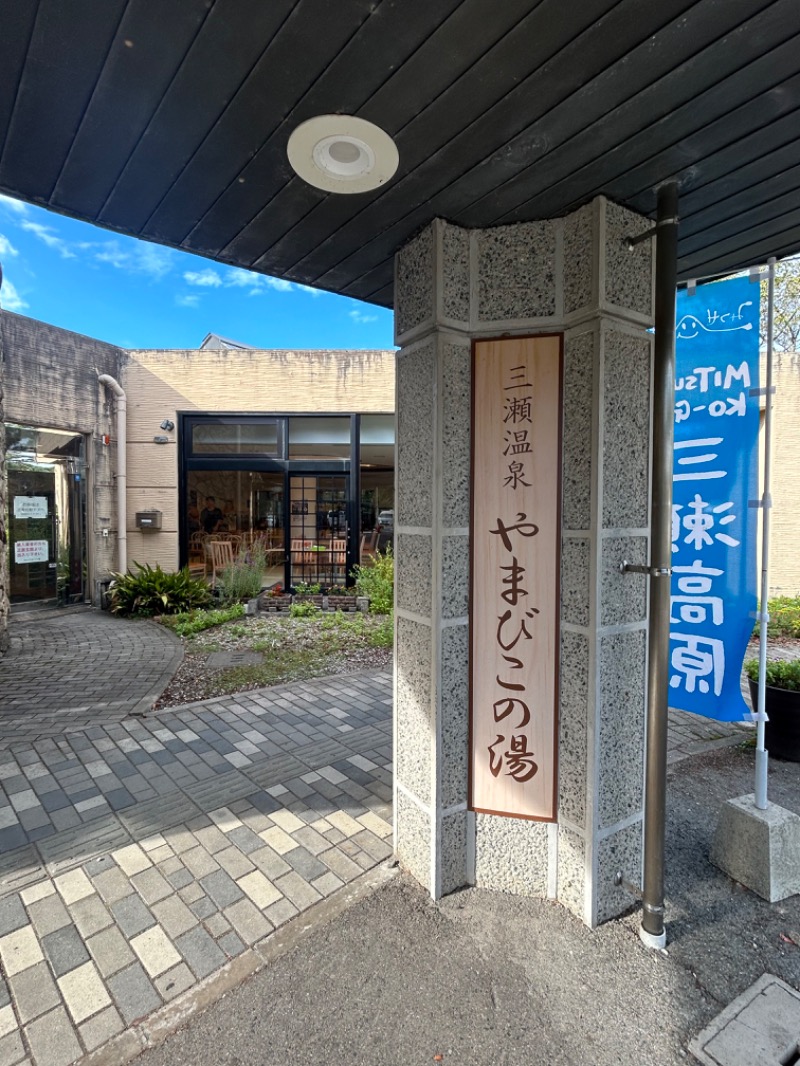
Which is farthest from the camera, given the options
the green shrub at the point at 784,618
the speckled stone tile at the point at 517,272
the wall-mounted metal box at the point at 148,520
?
the wall-mounted metal box at the point at 148,520

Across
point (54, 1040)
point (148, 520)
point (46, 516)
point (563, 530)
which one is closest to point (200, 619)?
point (148, 520)

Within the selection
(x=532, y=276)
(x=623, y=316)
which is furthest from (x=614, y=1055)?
(x=532, y=276)

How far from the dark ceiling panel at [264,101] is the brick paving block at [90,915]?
282cm

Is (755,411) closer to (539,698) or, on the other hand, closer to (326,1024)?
(539,698)

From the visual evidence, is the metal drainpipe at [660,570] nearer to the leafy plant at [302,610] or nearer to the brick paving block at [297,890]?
the brick paving block at [297,890]

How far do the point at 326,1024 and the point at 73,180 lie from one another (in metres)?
2.96

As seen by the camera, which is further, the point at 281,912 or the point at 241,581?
the point at 241,581

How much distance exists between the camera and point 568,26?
121cm

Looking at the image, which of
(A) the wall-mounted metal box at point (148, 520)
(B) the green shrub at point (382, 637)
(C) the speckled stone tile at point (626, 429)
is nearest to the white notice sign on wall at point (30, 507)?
(A) the wall-mounted metal box at point (148, 520)

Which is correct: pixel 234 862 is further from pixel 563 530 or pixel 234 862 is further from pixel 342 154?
pixel 342 154

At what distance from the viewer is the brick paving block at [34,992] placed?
5.43 ft

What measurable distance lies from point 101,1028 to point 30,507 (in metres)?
7.89

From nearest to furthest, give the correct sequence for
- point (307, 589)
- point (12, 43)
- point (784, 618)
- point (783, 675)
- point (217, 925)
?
1. point (12, 43)
2. point (217, 925)
3. point (783, 675)
4. point (784, 618)
5. point (307, 589)

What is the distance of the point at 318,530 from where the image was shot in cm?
927
